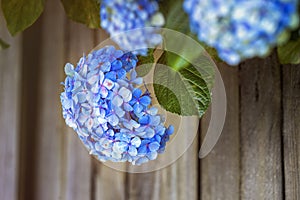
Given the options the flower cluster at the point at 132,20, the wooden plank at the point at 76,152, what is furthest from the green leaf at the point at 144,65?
the wooden plank at the point at 76,152

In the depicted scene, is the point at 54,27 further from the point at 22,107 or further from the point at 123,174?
the point at 123,174

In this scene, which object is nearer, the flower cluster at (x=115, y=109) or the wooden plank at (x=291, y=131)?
the flower cluster at (x=115, y=109)

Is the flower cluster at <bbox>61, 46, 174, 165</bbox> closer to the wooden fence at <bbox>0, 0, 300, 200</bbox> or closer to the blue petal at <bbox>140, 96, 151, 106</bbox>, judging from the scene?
the blue petal at <bbox>140, 96, 151, 106</bbox>

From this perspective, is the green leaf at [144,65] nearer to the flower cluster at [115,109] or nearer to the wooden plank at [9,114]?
the flower cluster at [115,109]

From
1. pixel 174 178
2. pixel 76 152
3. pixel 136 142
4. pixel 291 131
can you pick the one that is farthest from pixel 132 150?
pixel 76 152

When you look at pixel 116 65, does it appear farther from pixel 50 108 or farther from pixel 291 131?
pixel 50 108

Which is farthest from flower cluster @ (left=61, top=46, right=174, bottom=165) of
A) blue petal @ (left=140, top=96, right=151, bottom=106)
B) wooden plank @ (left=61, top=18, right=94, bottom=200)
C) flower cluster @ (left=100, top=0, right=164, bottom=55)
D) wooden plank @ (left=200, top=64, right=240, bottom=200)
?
wooden plank @ (left=61, top=18, right=94, bottom=200)

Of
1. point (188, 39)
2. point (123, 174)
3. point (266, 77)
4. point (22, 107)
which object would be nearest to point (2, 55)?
point (22, 107)
